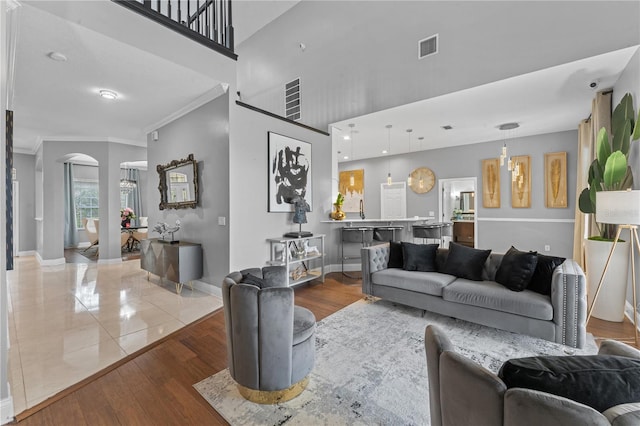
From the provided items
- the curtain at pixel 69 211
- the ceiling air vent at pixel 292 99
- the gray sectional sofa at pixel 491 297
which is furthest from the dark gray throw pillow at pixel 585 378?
the curtain at pixel 69 211

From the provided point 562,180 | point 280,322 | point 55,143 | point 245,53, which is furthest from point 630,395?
point 55,143

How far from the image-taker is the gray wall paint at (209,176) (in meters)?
3.86

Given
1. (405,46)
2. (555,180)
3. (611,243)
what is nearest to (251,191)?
(405,46)

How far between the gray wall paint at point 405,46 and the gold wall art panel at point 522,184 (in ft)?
11.0

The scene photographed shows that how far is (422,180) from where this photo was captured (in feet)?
25.8

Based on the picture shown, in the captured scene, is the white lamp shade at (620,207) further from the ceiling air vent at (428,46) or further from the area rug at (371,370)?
the ceiling air vent at (428,46)

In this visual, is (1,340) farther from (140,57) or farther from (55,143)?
(55,143)

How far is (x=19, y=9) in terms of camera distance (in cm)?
221

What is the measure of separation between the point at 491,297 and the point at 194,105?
4634 millimetres

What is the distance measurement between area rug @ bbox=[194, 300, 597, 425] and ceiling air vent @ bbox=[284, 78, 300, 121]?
15.8ft

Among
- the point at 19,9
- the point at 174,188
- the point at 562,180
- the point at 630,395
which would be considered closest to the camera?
the point at 630,395

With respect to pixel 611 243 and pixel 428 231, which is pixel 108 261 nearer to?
pixel 428 231

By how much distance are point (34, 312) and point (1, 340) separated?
90.9 inches

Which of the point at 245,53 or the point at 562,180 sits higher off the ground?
the point at 245,53
